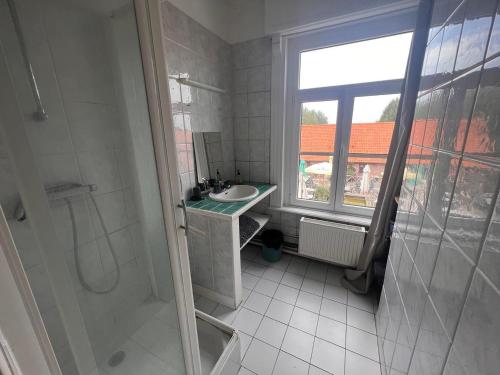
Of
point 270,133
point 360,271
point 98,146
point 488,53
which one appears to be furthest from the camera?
point 270,133

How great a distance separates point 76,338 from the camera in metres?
0.67

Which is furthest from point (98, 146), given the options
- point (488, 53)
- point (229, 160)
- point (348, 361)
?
point (348, 361)

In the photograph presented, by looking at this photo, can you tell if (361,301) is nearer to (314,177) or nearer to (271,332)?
(271,332)

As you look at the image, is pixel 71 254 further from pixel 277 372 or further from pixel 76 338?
pixel 277 372

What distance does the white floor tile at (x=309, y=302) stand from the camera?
5.14 feet

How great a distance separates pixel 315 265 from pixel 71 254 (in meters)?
1.96

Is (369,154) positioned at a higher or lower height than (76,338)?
higher

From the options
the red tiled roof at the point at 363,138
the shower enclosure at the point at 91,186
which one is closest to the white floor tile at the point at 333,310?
the shower enclosure at the point at 91,186

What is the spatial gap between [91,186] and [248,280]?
1.50 metres

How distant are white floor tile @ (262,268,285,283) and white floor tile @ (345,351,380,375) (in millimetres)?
750

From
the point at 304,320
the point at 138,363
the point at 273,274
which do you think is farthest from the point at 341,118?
the point at 138,363

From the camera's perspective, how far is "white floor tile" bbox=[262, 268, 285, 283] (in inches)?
74.4

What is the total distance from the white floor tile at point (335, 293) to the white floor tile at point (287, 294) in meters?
0.25

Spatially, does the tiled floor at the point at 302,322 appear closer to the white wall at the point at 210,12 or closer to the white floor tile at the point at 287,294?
the white floor tile at the point at 287,294
